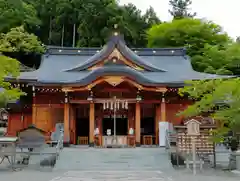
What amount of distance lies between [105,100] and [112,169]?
6.73 metres

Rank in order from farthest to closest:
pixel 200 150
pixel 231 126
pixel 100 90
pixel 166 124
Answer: pixel 100 90 < pixel 166 124 < pixel 200 150 < pixel 231 126

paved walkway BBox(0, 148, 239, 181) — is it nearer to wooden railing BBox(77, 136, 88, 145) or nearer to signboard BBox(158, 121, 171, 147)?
signboard BBox(158, 121, 171, 147)

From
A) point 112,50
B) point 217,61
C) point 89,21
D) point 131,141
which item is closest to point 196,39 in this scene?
point 217,61

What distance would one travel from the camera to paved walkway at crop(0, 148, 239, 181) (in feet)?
38.0

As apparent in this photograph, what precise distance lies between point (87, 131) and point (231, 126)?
11373 mm

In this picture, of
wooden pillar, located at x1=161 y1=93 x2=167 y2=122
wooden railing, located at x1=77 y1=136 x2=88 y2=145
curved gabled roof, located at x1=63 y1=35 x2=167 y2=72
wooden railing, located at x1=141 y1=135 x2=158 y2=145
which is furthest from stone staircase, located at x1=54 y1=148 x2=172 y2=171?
curved gabled roof, located at x1=63 y1=35 x2=167 y2=72

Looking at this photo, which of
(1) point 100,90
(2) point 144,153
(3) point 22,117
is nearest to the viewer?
(2) point 144,153

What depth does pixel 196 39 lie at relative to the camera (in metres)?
37.7

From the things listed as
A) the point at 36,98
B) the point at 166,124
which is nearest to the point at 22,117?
the point at 36,98

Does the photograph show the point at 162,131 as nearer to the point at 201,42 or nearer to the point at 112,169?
the point at 112,169

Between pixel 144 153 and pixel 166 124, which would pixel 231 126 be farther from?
pixel 166 124

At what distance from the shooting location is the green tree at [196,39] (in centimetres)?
3469

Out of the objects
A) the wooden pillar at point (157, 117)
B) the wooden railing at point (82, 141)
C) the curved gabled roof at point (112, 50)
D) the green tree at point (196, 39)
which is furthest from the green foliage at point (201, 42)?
the wooden railing at point (82, 141)

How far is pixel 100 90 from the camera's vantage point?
68.6ft
